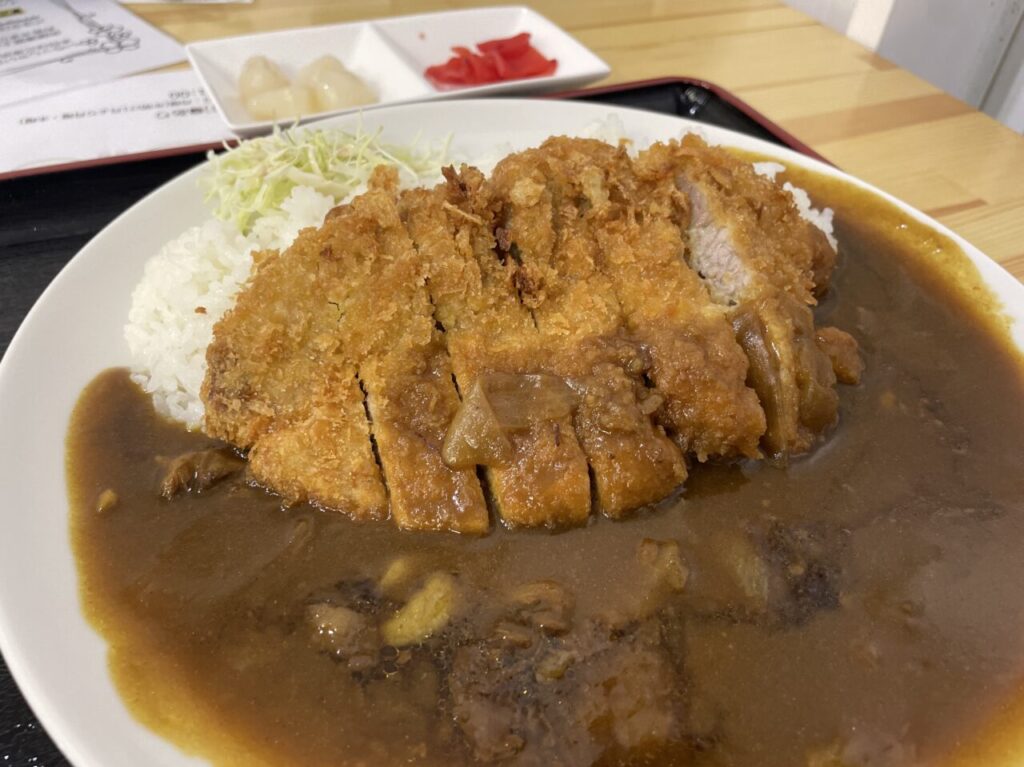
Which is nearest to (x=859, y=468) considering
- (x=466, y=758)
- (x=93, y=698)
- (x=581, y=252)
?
Answer: (x=581, y=252)

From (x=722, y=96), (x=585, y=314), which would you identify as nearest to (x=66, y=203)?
(x=585, y=314)

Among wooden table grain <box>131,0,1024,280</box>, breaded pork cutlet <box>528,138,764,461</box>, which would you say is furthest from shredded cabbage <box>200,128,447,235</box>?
wooden table grain <box>131,0,1024,280</box>

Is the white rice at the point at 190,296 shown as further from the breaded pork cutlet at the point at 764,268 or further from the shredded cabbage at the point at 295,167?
the breaded pork cutlet at the point at 764,268

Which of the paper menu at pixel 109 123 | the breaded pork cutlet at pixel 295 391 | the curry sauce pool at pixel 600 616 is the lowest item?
the paper menu at pixel 109 123

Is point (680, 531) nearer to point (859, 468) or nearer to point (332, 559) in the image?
point (859, 468)

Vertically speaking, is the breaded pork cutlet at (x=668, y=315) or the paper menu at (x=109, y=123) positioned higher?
the breaded pork cutlet at (x=668, y=315)

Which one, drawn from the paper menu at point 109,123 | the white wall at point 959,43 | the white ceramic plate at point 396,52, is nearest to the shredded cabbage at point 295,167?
the white ceramic plate at point 396,52

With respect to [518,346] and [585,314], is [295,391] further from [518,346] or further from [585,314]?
[585,314]
